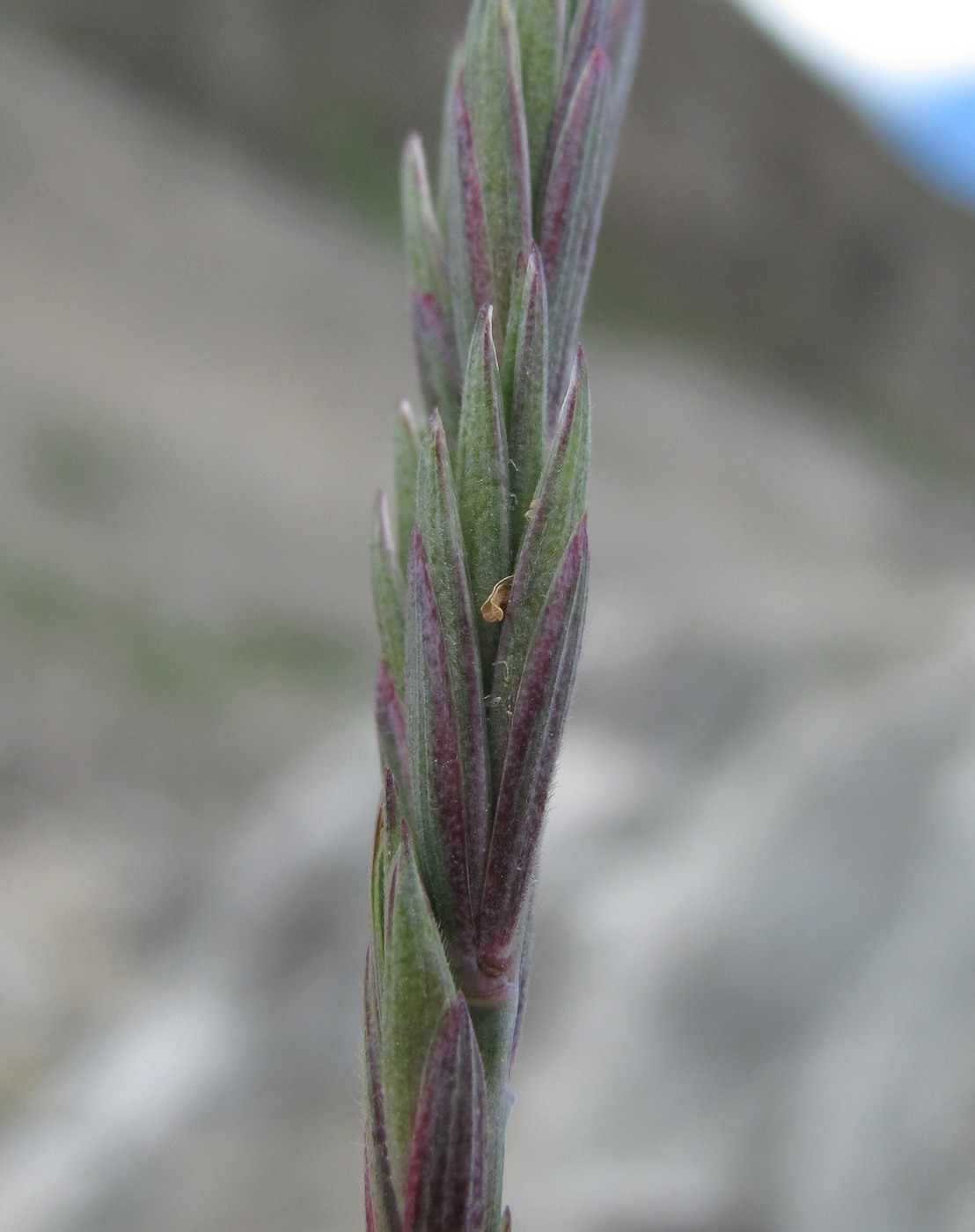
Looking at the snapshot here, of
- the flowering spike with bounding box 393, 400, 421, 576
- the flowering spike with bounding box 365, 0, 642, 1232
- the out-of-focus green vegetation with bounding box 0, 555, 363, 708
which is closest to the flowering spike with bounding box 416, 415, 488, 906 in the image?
the flowering spike with bounding box 365, 0, 642, 1232

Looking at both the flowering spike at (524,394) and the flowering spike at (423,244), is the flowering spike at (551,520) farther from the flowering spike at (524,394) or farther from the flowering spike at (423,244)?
the flowering spike at (423,244)

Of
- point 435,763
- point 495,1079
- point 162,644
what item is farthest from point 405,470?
point 162,644

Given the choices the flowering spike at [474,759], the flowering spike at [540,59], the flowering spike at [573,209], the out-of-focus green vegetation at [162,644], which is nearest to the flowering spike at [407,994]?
the flowering spike at [474,759]

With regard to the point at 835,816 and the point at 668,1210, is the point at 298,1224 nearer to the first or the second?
the point at 668,1210

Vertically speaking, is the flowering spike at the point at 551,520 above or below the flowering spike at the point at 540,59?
below

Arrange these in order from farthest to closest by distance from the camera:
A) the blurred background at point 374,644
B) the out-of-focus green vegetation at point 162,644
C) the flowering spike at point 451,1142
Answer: the out-of-focus green vegetation at point 162,644 < the blurred background at point 374,644 < the flowering spike at point 451,1142
